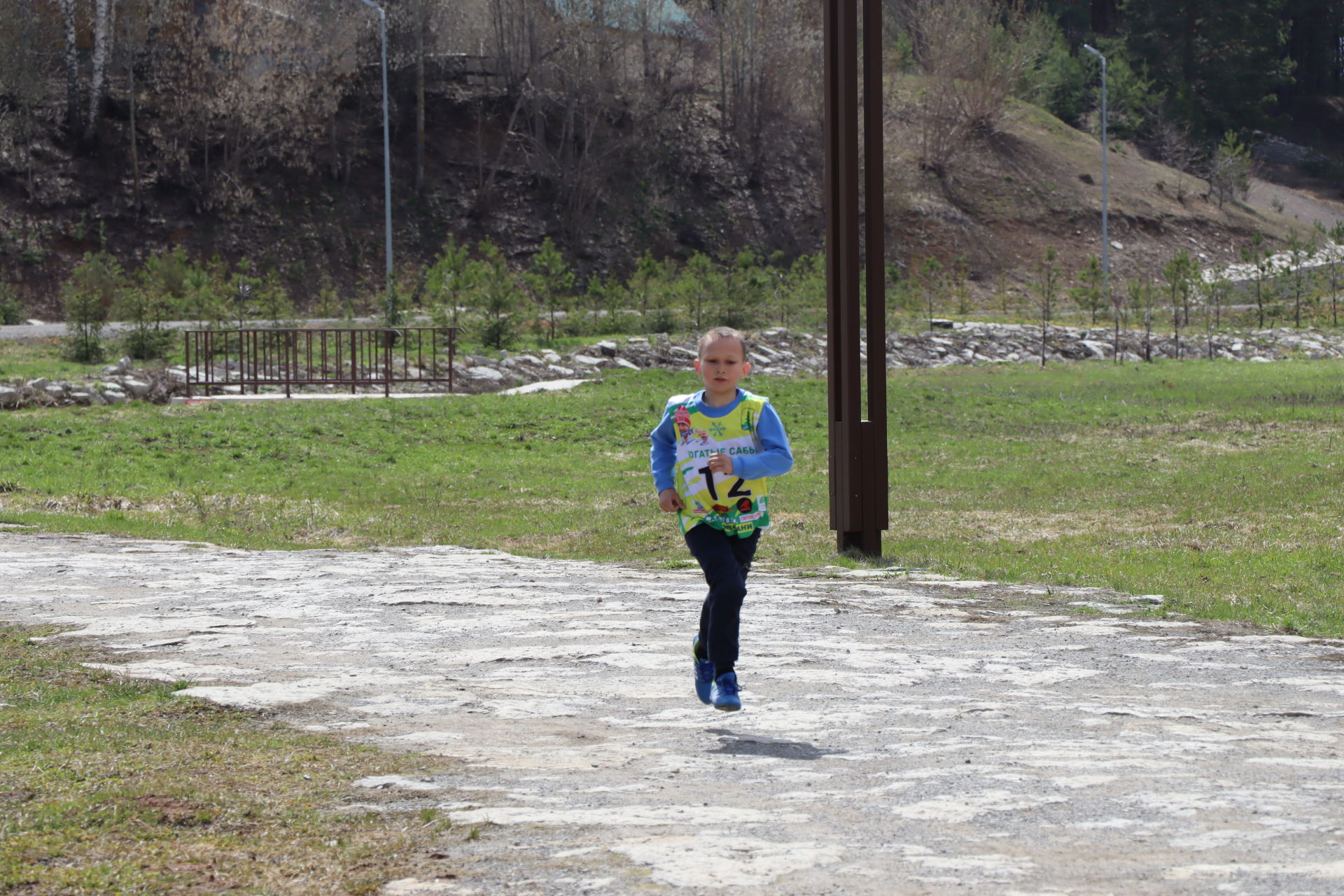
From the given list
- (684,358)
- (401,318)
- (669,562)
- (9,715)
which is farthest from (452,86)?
(9,715)

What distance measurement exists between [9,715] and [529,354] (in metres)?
25.4

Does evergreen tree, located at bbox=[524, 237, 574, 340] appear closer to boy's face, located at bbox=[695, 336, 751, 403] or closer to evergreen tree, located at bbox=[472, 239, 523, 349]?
evergreen tree, located at bbox=[472, 239, 523, 349]

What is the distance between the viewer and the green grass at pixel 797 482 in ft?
36.9

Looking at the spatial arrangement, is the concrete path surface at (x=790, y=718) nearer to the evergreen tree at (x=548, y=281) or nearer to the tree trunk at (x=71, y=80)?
the evergreen tree at (x=548, y=281)

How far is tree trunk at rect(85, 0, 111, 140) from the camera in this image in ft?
165

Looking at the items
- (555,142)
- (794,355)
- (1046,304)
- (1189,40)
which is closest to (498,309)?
(794,355)

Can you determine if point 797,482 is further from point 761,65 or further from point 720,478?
point 761,65

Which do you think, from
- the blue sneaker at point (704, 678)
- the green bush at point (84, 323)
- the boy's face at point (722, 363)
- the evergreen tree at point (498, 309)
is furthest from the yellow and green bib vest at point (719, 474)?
the evergreen tree at point (498, 309)

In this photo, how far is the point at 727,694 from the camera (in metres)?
5.81

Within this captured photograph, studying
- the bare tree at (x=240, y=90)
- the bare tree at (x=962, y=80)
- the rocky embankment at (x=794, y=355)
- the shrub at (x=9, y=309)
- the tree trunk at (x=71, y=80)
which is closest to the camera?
the rocky embankment at (x=794, y=355)

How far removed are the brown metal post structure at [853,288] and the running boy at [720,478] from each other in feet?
18.0

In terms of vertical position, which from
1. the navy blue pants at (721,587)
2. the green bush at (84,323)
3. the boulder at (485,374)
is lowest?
the navy blue pants at (721,587)

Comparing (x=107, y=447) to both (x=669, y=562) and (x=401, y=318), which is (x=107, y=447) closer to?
(x=669, y=562)

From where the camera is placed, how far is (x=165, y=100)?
52094 mm
